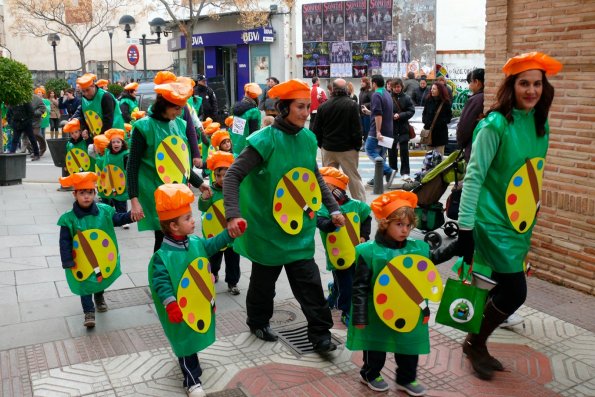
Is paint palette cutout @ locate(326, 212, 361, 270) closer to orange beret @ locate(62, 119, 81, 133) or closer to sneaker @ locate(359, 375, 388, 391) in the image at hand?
Result: sneaker @ locate(359, 375, 388, 391)

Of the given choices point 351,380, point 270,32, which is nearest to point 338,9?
point 270,32

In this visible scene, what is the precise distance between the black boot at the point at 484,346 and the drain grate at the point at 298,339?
1021 millimetres

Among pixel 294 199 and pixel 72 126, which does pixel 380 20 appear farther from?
pixel 294 199

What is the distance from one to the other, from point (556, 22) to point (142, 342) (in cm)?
460

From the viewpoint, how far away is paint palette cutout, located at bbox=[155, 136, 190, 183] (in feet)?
18.5

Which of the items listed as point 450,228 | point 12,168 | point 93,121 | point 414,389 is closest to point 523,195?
point 414,389

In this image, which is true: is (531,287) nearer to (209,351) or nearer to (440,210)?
(440,210)

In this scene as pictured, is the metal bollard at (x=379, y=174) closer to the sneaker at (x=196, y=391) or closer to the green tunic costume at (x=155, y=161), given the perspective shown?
the green tunic costume at (x=155, y=161)

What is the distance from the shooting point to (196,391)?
4.38 metres

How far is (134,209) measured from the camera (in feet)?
17.6

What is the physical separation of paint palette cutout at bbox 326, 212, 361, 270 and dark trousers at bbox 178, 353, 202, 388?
150 cm

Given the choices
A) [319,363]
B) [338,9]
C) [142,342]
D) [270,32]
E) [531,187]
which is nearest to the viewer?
[531,187]

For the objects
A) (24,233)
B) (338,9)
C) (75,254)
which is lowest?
(24,233)

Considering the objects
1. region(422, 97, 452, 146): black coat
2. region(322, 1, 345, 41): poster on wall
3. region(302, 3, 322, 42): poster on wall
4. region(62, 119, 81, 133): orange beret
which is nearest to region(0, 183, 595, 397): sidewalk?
region(62, 119, 81, 133): orange beret
